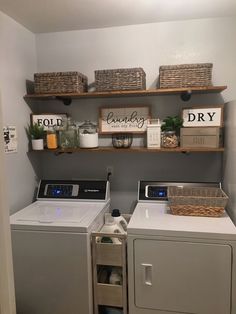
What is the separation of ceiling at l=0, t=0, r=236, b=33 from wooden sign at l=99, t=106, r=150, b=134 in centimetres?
72

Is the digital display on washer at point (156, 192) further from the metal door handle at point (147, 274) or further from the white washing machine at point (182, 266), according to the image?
the metal door handle at point (147, 274)

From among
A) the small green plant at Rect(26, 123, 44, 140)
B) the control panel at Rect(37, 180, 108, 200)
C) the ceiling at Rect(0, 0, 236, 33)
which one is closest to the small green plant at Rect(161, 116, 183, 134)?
the control panel at Rect(37, 180, 108, 200)

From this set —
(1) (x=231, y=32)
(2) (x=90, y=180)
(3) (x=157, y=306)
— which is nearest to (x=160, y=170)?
(2) (x=90, y=180)

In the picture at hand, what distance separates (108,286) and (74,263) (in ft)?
1.01

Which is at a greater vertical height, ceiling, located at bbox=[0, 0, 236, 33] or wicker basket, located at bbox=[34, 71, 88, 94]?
ceiling, located at bbox=[0, 0, 236, 33]

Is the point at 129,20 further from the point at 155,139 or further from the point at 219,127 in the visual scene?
the point at 219,127

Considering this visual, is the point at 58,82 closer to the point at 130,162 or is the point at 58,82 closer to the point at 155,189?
the point at 130,162

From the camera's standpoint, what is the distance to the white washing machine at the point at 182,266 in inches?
67.2

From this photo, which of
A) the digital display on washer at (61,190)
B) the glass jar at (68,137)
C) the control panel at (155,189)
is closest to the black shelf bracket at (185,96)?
the control panel at (155,189)

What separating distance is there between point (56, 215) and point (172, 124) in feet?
3.80

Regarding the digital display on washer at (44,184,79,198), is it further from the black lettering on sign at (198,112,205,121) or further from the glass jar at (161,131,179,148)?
the black lettering on sign at (198,112,205,121)

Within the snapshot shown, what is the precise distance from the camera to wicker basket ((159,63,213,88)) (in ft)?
6.75

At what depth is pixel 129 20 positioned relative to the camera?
223 centimetres

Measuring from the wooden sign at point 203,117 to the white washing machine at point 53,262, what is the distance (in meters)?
1.06
